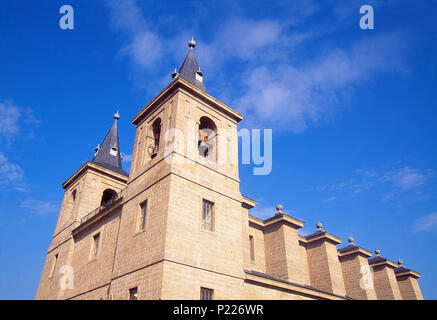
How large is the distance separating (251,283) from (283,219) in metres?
8.34

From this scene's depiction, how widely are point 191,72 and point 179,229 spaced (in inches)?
428

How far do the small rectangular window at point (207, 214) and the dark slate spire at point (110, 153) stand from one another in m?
13.0

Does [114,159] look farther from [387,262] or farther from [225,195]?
[387,262]

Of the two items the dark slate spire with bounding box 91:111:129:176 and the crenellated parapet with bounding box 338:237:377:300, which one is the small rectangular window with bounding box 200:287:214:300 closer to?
the dark slate spire with bounding box 91:111:129:176

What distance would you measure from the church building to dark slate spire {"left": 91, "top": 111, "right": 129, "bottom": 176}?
55.8 inches

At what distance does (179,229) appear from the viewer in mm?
13531

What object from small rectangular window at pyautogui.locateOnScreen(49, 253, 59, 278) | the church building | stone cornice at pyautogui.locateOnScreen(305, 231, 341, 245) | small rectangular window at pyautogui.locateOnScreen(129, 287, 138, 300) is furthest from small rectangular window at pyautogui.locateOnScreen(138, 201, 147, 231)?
stone cornice at pyautogui.locateOnScreen(305, 231, 341, 245)

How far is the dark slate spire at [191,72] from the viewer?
20112mm

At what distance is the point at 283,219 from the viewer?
75.4ft

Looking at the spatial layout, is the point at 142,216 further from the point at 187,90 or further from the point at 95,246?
the point at 187,90

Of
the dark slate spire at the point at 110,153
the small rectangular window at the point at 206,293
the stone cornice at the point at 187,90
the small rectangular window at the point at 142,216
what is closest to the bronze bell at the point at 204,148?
the stone cornice at the point at 187,90

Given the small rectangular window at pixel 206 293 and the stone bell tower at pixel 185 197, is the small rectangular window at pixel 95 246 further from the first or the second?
the small rectangular window at pixel 206 293

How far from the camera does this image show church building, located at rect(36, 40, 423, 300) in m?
13.5
